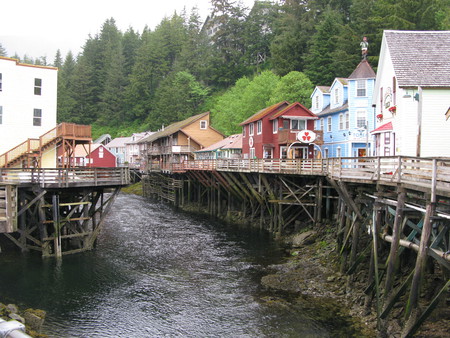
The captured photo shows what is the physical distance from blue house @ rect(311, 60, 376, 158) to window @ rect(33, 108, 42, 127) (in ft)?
75.9

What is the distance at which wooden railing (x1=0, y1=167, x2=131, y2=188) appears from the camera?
1941 centimetres

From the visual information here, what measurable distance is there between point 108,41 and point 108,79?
17.1 meters

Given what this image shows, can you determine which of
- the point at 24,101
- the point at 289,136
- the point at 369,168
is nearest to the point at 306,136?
the point at 289,136

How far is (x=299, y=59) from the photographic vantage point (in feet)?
200

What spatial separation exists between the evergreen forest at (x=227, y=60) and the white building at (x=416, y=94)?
23188 mm

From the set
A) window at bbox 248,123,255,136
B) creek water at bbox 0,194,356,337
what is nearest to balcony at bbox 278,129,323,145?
window at bbox 248,123,255,136

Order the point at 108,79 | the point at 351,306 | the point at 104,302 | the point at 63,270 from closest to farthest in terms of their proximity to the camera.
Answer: the point at 351,306 → the point at 104,302 → the point at 63,270 → the point at 108,79

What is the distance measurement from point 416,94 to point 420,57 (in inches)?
98.5

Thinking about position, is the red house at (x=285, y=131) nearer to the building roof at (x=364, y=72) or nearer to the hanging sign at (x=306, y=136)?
the hanging sign at (x=306, y=136)

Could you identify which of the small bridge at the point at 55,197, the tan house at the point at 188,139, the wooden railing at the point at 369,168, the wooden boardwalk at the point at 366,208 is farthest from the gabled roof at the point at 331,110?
the small bridge at the point at 55,197

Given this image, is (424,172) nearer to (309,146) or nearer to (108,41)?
(309,146)

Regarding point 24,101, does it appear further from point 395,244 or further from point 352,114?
point 352,114

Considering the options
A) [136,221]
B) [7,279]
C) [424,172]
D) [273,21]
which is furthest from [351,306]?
[273,21]

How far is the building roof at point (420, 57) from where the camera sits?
1873 cm
